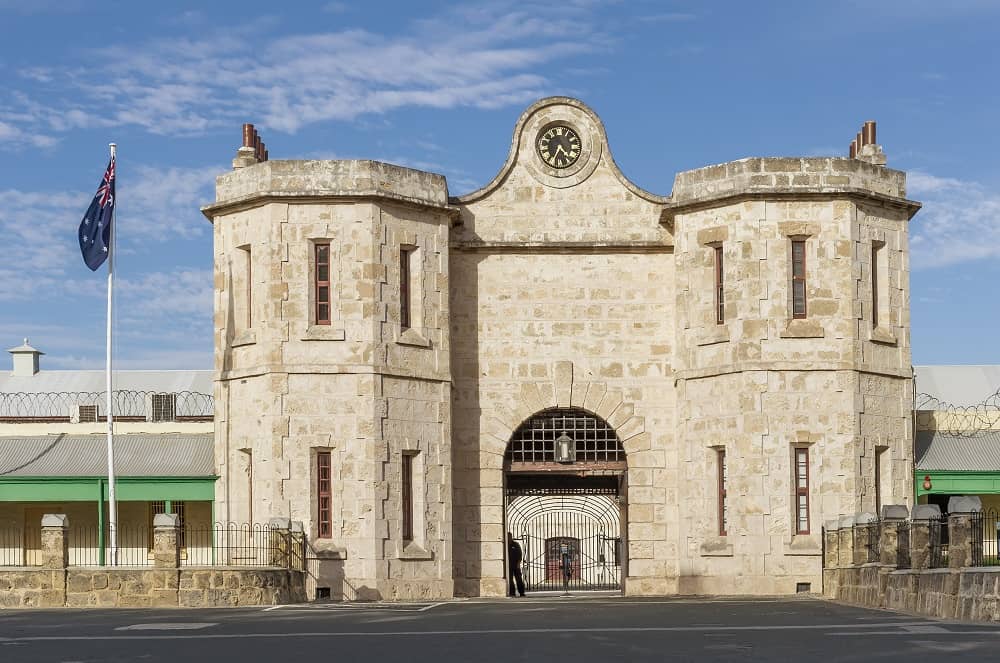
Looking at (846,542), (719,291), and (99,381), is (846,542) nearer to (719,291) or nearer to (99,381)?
(719,291)

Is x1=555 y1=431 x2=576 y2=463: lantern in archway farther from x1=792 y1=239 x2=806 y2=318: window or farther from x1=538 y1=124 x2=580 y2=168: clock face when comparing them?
x1=538 y1=124 x2=580 y2=168: clock face

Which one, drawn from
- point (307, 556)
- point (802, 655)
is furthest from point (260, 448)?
point (802, 655)

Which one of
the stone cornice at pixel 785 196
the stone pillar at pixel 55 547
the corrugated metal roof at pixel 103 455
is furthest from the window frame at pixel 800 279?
the stone pillar at pixel 55 547

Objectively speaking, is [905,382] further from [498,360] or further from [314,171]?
[314,171]

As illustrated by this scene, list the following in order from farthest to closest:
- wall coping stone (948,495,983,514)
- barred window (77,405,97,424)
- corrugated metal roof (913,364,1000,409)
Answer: corrugated metal roof (913,364,1000,409)
barred window (77,405,97,424)
wall coping stone (948,495,983,514)

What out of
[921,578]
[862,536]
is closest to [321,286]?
[862,536]

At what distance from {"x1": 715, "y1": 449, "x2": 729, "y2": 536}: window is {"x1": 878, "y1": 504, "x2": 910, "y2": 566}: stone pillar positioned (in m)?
5.98

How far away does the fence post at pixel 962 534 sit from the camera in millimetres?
21891

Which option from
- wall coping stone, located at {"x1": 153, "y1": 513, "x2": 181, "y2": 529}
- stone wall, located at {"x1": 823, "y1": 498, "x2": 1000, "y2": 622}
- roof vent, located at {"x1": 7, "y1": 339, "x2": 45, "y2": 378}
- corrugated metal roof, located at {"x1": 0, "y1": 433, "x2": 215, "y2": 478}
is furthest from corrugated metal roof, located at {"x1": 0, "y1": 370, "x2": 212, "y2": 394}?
stone wall, located at {"x1": 823, "y1": 498, "x2": 1000, "y2": 622}

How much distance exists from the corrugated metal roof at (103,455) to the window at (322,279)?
4152 mm

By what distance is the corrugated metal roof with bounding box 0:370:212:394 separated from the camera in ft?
168

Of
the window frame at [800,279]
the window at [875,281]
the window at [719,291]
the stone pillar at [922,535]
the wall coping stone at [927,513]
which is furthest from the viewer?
the window at [875,281]

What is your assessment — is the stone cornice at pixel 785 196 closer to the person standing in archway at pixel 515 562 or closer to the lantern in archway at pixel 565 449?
the lantern in archway at pixel 565 449

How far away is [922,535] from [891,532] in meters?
1.96
